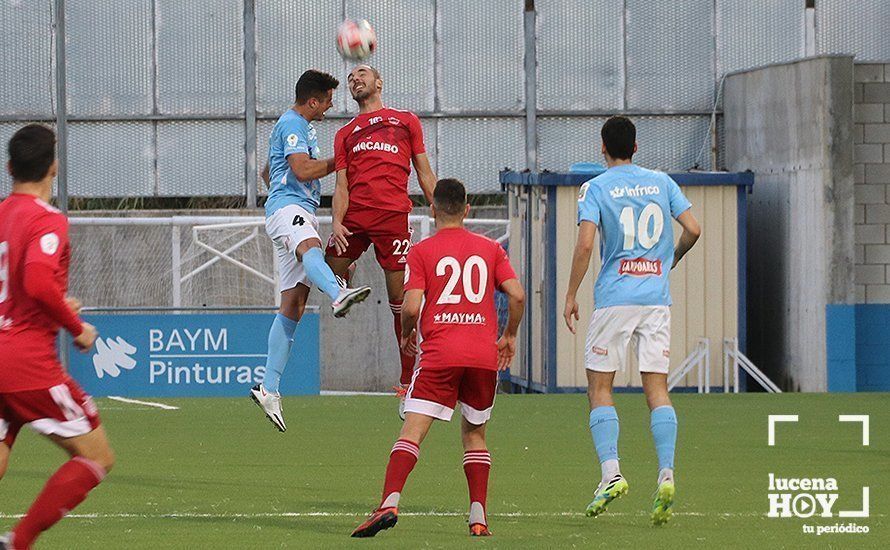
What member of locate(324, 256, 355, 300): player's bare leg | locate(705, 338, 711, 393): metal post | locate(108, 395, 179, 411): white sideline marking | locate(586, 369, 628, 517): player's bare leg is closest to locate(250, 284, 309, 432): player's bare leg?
locate(324, 256, 355, 300): player's bare leg

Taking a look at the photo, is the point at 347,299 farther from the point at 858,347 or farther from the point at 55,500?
the point at 858,347

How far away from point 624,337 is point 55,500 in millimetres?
3381

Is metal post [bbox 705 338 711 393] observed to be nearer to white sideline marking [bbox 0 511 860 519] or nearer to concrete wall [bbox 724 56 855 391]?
concrete wall [bbox 724 56 855 391]

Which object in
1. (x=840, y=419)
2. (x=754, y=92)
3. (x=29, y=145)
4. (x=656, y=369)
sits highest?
(x=754, y=92)

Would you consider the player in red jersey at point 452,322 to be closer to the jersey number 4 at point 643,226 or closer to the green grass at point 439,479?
the green grass at point 439,479

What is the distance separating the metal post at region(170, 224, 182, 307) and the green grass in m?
6.86

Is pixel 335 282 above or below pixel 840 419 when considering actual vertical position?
above

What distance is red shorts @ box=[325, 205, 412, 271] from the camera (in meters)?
11.4

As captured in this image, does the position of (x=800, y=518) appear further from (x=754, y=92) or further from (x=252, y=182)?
(x=252, y=182)

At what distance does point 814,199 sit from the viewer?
867 inches

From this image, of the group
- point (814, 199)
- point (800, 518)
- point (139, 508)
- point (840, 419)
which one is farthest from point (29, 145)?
point (814, 199)

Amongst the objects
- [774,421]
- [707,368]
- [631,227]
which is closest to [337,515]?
[631,227]

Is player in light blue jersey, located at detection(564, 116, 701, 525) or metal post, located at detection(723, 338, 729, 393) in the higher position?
player in light blue jersey, located at detection(564, 116, 701, 525)

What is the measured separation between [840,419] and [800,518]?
7.05 metres
